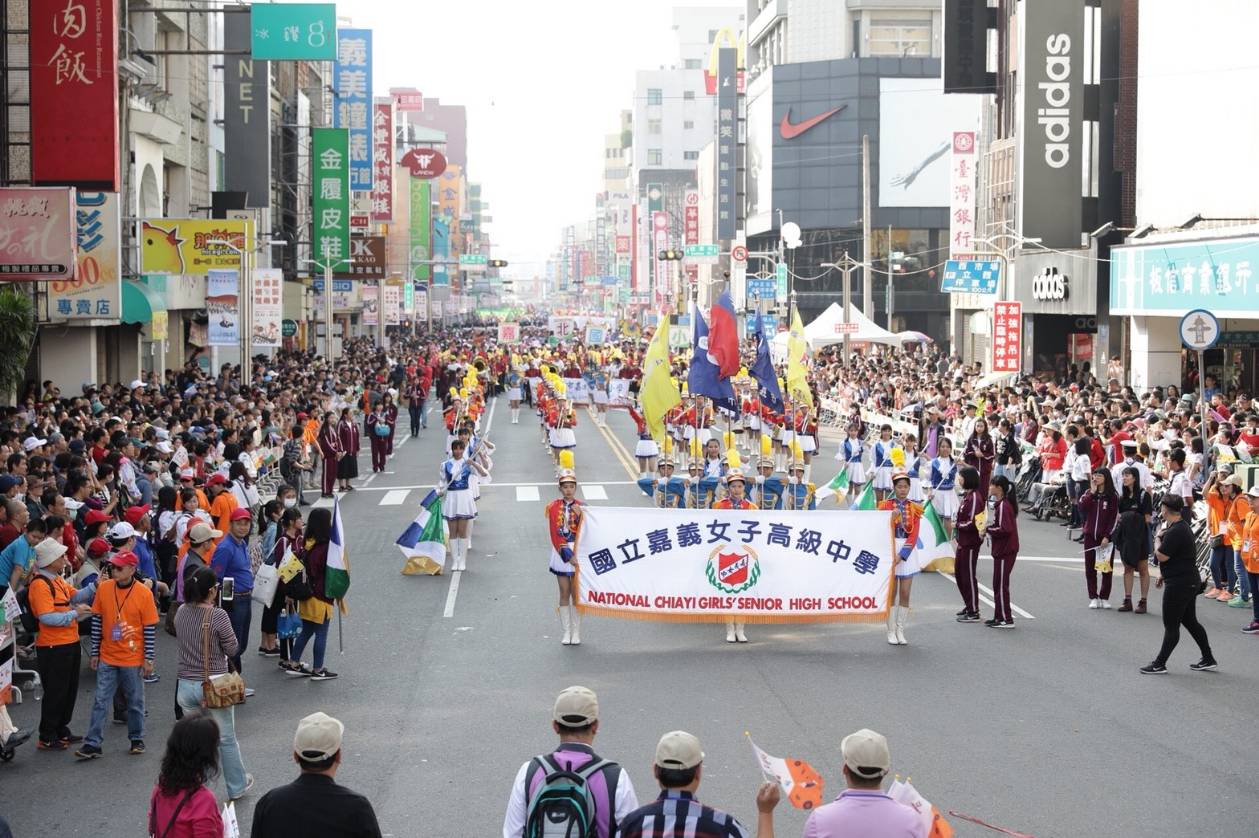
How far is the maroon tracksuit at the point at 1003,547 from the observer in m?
14.7

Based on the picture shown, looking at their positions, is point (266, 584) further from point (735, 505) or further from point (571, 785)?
point (571, 785)

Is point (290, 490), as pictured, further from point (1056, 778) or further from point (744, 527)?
point (1056, 778)

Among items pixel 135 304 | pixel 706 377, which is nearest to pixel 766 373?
pixel 706 377

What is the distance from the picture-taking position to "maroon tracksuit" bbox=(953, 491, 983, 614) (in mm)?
15008

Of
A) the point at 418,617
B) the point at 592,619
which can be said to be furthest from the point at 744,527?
the point at 418,617

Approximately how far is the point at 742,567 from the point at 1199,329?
9092 mm

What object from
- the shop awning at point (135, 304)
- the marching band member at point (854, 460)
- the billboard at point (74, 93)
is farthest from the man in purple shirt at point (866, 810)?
the shop awning at point (135, 304)

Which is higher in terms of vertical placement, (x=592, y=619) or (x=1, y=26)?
(x=1, y=26)

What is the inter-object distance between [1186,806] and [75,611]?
7.48 meters

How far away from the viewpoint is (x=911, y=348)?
72062 millimetres

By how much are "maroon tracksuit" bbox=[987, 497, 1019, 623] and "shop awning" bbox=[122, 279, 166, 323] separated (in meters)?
24.4

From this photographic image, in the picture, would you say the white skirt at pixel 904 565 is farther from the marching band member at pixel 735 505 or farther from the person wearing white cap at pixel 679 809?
the person wearing white cap at pixel 679 809

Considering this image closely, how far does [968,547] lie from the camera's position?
594 inches

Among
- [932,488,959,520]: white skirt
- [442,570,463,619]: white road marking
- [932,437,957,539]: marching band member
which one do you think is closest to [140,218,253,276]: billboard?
[442,570,463,619]: white road marking
